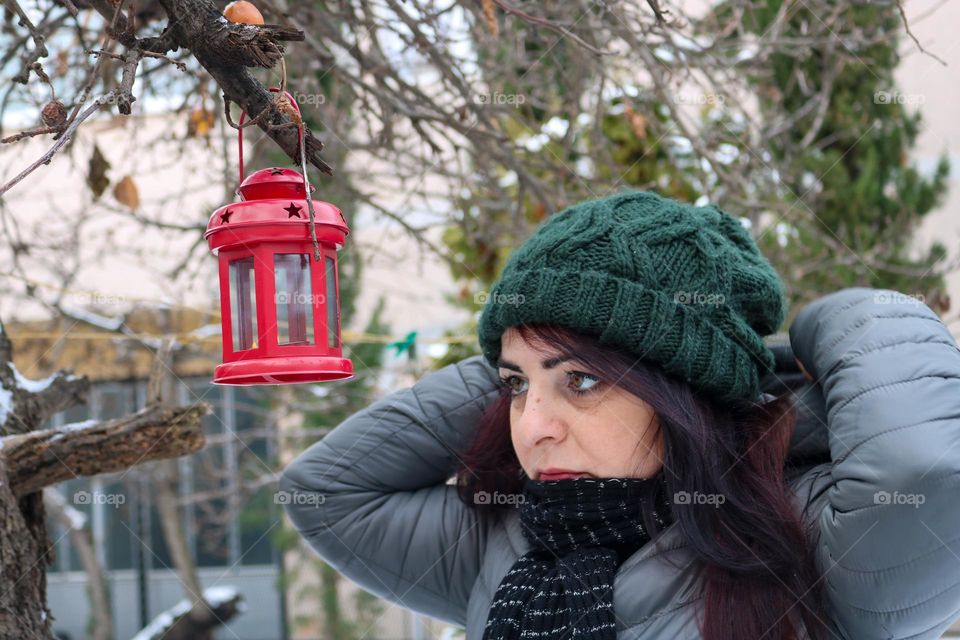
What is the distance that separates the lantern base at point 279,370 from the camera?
1428 millimetres

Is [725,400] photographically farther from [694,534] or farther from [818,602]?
[818,602]

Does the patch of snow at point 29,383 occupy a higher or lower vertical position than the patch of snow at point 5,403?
higher

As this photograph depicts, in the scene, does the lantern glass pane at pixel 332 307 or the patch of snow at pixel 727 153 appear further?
the patch of snow at pixel 727 153

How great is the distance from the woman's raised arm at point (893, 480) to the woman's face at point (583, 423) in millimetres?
295

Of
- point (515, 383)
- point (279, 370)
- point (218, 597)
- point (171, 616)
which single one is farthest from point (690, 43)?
point (218, 597)

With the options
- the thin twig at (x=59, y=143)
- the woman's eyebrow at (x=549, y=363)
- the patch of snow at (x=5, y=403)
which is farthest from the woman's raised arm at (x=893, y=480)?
the patch of snow at (x=5, y=403)

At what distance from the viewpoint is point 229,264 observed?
58.3 inches

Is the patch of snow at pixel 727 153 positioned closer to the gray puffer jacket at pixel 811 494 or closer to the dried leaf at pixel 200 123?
the dried leaf at pixel 200 123

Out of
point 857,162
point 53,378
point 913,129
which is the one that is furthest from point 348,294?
point 53,378

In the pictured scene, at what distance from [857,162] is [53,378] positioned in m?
4.72

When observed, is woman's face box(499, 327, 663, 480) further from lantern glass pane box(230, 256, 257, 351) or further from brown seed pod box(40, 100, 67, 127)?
brown seed pod box(40, 100, 67, 127)

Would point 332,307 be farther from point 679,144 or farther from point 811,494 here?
point 679,144

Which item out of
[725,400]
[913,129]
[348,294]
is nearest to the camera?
[725,400]

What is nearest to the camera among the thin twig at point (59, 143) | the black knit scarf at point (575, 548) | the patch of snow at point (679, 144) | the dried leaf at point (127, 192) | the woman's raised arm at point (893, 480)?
the thin twig at point (59, 143)
